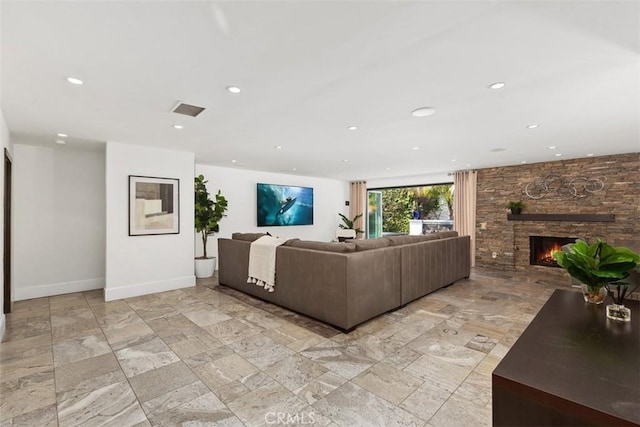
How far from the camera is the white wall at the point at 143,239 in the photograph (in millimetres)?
4254

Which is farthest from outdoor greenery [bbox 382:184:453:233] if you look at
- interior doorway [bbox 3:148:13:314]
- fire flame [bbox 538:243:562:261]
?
interior doorway [bbox 3:148:13:314]


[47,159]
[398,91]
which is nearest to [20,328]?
[47,159]

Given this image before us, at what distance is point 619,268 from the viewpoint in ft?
4.21

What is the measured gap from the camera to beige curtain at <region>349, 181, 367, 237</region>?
30.1ft

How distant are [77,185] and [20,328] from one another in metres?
2.43

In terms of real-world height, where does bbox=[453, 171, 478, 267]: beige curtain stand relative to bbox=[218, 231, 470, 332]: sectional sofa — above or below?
above

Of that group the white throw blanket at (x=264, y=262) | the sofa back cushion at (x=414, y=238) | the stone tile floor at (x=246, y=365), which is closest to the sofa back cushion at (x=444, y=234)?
the sofa back cushion at (x=414, y=238)

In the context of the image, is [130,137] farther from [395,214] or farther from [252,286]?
[395,214]

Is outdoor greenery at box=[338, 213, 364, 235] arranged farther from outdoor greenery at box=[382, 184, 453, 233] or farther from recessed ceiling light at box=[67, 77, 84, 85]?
recessed ceiling light at box=[67, 77, 84, 85]

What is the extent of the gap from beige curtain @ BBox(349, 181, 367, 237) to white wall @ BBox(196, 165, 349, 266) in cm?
49

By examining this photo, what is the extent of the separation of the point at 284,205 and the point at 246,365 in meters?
5.47

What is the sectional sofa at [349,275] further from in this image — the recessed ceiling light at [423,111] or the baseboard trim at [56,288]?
the baseboard trim at [56,288]

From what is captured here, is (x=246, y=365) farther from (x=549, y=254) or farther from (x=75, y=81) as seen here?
(x=549, y=254)

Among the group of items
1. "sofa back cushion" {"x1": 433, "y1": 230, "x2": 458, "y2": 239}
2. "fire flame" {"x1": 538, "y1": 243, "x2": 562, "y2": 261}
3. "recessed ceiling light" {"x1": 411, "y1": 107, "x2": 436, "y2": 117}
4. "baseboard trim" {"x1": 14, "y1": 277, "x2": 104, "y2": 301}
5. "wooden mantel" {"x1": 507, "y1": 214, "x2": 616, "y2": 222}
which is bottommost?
"baseboard trim" {"x1": 14, "y1": 277, "x2": 104, "y2": 301}
